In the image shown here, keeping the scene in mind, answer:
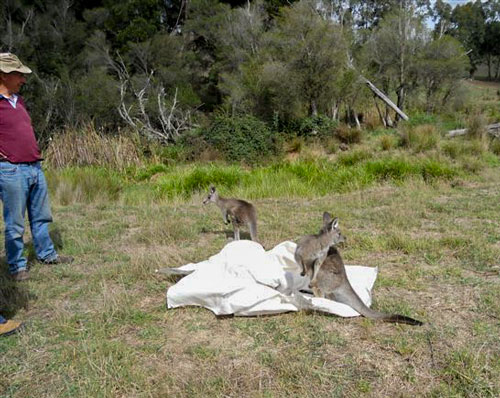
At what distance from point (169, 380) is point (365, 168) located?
8.59m

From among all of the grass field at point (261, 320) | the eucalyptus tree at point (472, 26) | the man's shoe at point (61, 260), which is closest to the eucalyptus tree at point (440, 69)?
the grass field at point (261, 320)

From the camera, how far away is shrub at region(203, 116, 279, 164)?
15875mm

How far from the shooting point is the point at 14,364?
3.06 m

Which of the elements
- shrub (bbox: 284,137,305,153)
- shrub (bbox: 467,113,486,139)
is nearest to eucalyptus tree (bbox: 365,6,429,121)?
shrub (bbox: 467,113,486,139)

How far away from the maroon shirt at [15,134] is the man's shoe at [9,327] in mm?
1735

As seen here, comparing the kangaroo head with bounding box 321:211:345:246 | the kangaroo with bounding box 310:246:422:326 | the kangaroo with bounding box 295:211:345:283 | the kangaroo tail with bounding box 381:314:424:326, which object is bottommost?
the kangaroo tail with bounding box 381:314:424:326

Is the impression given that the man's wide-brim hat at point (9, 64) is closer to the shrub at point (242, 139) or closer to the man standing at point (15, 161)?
the man standing at point (15, 161)

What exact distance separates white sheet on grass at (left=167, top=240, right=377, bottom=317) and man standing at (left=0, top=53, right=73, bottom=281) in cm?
169

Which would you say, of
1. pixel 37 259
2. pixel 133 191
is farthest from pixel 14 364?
pixel 133 191

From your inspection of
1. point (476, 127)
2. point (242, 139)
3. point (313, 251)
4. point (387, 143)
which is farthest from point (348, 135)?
point (313, 251)

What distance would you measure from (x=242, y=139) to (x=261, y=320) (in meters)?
12.9

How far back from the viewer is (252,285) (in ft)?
12.3

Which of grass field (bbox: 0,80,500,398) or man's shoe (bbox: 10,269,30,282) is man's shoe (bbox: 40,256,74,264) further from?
man's shoe (bbox: 10,269,30,282)

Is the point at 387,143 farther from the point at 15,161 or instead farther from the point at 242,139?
the point at 15,161
